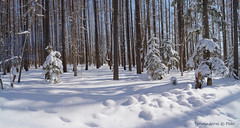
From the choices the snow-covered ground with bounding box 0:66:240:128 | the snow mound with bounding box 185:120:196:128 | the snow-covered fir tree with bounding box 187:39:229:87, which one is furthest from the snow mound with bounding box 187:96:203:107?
the snow-covered fir tree with bounding box 187:39:229:87

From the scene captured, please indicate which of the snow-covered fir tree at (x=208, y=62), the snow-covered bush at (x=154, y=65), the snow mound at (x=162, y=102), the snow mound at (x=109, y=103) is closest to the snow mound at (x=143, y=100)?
the snow mound at (x=162, y=102)

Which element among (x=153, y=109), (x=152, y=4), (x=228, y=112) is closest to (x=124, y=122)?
(x=153, y=109)

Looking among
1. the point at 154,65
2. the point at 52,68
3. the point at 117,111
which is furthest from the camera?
the point at 154,65

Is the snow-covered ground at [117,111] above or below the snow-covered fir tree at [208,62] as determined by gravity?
below

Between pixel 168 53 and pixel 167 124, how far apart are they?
10177 millimetres

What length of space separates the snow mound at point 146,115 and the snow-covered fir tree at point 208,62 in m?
3.23

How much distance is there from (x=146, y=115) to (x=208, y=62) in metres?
4.10

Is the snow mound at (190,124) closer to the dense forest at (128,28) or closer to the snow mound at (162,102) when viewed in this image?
the snow mound at (162,102)

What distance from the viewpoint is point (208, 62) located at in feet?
18.5

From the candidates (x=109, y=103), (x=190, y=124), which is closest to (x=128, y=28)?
(x=109, y=103)

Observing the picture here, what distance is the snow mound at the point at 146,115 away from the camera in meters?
3.42

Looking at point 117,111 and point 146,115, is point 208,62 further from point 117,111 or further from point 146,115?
point 117,111

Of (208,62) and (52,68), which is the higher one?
(208,62)

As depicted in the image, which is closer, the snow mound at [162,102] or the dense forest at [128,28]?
the snow mound at [162,102]
